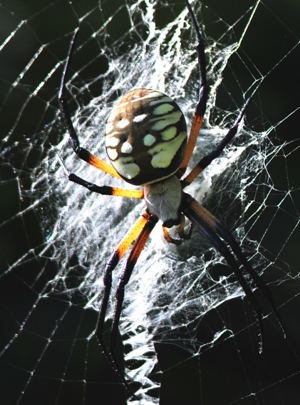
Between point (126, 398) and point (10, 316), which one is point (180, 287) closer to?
point (126, 398)

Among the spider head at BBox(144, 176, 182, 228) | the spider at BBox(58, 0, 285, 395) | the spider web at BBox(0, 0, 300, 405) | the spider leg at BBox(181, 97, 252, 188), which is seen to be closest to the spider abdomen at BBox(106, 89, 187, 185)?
the spider at BBox(58, 0, 285, 395)

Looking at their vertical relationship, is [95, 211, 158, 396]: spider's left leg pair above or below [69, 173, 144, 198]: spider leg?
below

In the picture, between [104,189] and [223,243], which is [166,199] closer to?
[104,189]

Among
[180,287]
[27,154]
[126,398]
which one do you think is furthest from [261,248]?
[27,154]

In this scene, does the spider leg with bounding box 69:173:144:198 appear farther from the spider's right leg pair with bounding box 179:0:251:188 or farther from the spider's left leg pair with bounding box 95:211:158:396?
the spider's right leg pair with bounding box 179:0:251:188

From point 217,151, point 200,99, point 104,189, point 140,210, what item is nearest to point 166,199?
point 104,189

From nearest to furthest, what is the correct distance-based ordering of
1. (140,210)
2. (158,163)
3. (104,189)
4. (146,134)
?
(146,134) < (158,163) < (104,189) < (140,210)

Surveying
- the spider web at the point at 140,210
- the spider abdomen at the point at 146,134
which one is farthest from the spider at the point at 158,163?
the spider web at the point at 140,210
